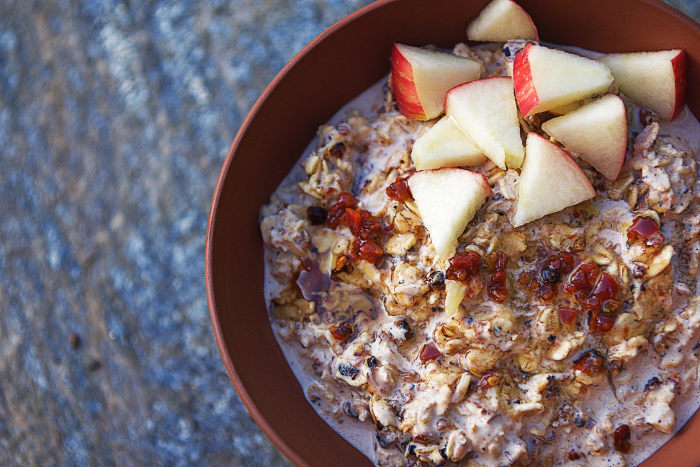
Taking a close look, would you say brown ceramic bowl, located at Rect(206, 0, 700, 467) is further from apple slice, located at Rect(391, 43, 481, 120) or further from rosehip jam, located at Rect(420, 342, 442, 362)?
rosehip jam, located at Rect(420, 342, 442, 362)

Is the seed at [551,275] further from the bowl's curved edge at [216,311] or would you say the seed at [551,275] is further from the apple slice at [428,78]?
the bowl's curved edge at [216,311]

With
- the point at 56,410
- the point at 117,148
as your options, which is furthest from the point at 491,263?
the point at 56,410

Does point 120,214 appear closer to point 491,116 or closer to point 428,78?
point 428,78

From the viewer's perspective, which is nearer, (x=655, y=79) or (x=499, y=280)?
(x=499, y=280)

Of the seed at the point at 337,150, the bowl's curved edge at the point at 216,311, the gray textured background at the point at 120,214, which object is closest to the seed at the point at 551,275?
the seed at the point at 337,150

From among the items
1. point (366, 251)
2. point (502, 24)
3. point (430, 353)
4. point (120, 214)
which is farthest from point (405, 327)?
point (120, 214)
